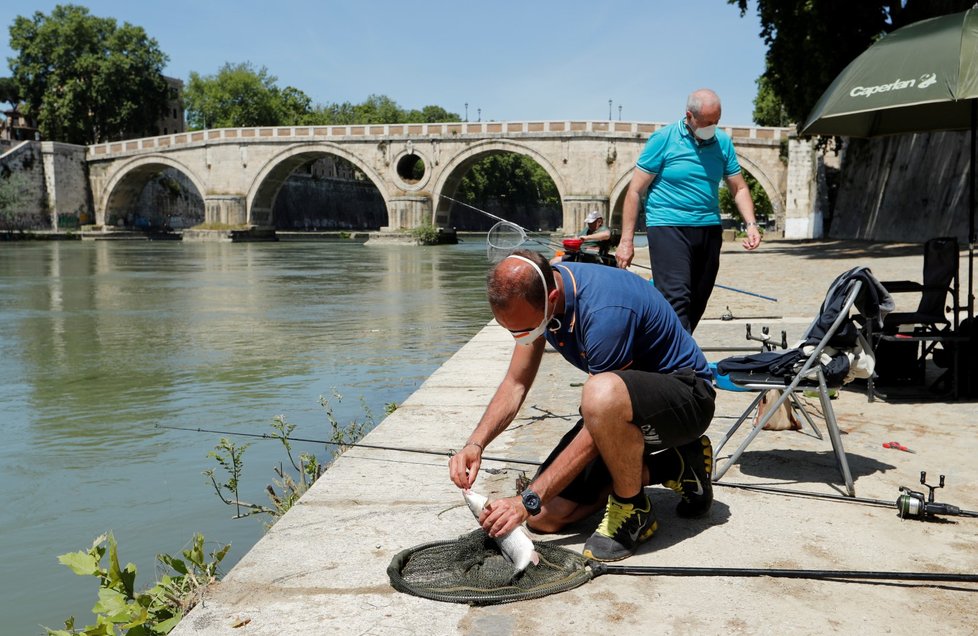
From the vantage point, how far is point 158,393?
630 centimetres

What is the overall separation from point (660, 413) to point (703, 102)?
204cm

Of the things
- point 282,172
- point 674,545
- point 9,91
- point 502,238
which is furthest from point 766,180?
point 9,91

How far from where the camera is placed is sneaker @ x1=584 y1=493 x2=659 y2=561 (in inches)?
91.0

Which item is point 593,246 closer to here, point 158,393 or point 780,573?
point 158,393

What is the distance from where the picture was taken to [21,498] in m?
4.00

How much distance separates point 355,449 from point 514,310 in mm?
1629

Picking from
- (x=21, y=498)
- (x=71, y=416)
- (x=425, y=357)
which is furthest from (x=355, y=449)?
(x=425, y=357)

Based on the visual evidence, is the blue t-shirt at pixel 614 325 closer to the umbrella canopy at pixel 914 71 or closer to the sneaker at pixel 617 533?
the sneaker at pixel 617 533

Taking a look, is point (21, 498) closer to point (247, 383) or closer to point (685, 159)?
point (247, 383)

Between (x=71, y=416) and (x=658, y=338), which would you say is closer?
(x=658, y=338)

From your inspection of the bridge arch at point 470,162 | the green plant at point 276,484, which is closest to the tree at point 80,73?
Answer: the bridge arch at point 470,162

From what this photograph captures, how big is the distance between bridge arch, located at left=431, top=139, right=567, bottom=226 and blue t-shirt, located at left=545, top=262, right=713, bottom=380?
3663 cm

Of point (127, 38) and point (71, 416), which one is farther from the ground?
point (127, 38)

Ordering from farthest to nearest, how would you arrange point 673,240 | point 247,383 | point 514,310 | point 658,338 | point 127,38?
1. point 127,38
2. point 247,383
3. point 673,240
4. point 658,338
5. point 514,310
